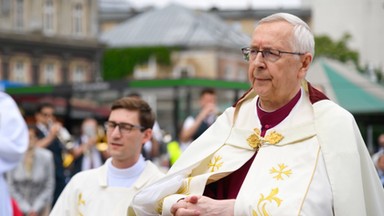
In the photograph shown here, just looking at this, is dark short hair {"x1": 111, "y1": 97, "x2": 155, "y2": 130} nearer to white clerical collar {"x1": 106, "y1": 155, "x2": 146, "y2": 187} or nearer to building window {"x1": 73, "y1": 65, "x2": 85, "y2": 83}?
white clerical collar {"x1": 106, "y1": 155, "x2": 146, "y2": 187}

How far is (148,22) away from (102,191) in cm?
7243

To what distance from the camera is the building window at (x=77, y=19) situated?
7532 centimetres

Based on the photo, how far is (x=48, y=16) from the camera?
72.8 metres

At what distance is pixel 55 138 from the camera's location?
13703 millimetres

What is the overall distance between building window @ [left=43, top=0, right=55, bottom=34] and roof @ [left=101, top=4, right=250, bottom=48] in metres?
5.94

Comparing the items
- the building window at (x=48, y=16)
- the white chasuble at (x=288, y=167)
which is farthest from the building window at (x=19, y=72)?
the white chasuble at (x=288, y=167)

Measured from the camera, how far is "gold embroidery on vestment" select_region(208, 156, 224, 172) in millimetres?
5020

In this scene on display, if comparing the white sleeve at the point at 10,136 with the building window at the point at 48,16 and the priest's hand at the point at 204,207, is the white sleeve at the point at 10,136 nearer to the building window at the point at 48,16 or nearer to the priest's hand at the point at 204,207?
the priest's hand at the point at 204,207

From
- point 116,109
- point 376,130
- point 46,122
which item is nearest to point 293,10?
point 376,130

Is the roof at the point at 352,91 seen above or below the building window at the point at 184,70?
above

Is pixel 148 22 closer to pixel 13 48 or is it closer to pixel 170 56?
pixel 170 56

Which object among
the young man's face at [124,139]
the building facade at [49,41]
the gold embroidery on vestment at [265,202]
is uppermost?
the gold embroidery on vestment at [265,202]

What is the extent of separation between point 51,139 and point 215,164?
28.5 feet

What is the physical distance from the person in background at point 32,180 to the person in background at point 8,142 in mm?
4371
